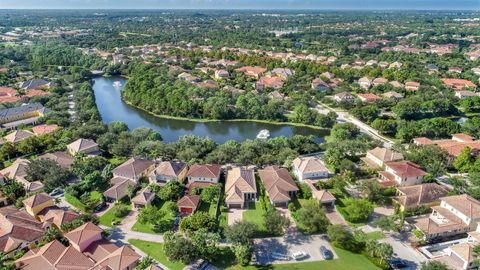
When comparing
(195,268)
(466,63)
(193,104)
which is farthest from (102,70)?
(466,63)

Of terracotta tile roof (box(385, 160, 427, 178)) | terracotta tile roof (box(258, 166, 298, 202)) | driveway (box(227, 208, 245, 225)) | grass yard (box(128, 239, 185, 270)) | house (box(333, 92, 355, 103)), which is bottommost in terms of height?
grass yard (box(128, 239, 185, 270))

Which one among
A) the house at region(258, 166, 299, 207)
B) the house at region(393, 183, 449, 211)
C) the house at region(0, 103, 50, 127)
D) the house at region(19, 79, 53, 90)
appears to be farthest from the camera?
the house at region(19, 79, 53, 90)

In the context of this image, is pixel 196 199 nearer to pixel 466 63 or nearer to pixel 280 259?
pixel 280 259

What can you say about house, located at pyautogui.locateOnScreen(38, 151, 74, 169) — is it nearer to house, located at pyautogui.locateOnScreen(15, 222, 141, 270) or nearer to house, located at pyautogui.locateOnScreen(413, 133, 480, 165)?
house, located at pyautogui.locateOnScreen(15, 222, 141, 270)

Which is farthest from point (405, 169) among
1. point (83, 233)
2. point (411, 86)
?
point (411, 86)

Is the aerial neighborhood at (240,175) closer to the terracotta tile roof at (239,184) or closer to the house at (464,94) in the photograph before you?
the terracotta tile roof at (239,184)

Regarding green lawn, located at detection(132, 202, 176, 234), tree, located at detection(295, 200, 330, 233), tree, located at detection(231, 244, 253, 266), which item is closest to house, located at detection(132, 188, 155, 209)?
green lawn, located at detection(132, 202, 176, 234)

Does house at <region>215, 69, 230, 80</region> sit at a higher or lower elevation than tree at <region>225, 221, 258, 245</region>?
higher
